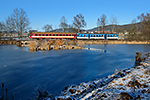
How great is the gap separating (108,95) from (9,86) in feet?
16.5

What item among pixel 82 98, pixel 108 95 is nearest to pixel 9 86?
pixel 82 98

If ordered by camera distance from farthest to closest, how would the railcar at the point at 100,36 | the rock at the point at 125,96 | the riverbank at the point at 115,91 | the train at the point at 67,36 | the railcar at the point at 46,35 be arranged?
the railcar at the point at 100,36 < the train at the point at 67,36 < the railcar at the point at 46,35 < the riverbank at the point at 115,91 < the rock at the point at 125,96

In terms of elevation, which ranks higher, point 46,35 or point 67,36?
point 46,35

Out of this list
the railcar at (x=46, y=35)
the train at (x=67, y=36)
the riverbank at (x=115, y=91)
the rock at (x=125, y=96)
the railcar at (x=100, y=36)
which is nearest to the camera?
the rock at (x=125, y=96)

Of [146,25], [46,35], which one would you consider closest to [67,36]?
[46,35]

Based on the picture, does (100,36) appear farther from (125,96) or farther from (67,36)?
(125,96)

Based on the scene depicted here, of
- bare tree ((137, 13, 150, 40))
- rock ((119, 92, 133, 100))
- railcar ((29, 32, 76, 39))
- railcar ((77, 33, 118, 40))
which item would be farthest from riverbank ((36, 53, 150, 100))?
bare tree ((137, 13, 150, 40))

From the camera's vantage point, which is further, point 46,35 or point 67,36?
point 67,36

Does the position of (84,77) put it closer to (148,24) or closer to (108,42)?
(108,42)

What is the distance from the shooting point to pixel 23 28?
4603 centimetres

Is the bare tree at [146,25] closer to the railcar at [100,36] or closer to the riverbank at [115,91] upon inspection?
the railcar at [100,36]

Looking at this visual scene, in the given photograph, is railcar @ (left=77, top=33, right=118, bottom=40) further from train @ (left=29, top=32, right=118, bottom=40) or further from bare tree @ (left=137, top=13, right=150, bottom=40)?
bare tree @ (left=137, top=13, right=150, bottom=40)

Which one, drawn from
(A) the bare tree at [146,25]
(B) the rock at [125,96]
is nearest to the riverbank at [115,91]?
(B) the rock at [125,96]

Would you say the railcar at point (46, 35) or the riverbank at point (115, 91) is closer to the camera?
the riverbank at point (115, 91)
